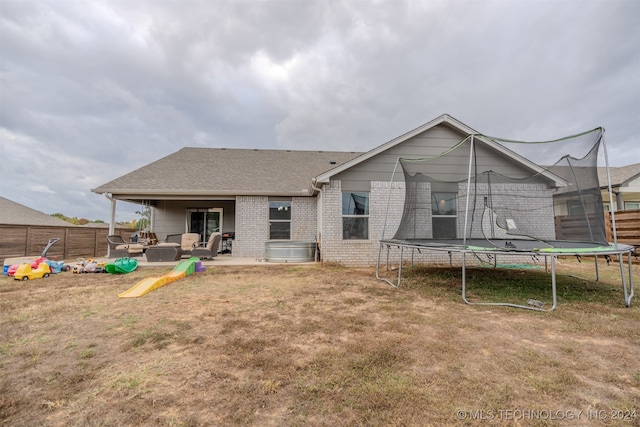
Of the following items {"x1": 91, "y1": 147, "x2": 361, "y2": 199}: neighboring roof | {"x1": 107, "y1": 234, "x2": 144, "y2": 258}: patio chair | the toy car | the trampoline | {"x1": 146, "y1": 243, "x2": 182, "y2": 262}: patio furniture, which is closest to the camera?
the trampoline

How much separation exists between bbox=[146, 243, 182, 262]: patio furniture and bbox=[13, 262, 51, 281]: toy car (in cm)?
254

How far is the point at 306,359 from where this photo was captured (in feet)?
7.94

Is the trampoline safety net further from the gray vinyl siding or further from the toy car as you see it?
the toy car

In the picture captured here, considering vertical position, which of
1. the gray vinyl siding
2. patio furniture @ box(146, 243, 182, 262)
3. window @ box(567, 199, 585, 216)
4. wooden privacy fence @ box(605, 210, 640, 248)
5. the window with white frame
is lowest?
patio furniture @ box(146, 243, 182, 262)

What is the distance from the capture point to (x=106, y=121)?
1583cm

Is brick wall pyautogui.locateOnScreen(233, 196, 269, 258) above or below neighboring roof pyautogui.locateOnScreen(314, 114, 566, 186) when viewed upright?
below

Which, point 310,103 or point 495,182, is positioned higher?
point 310,103

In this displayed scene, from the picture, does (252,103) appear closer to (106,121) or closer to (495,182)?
(106,121)

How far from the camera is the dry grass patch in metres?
1.75

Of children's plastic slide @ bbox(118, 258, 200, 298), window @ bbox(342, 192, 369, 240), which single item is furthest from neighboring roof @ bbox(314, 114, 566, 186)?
children's plastic slide @ bbox(118, 258, 200, 298)

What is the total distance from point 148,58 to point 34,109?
906 centimetres

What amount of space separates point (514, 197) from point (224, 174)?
9846mm

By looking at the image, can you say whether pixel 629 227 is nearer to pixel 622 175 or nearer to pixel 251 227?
pixel 622 175

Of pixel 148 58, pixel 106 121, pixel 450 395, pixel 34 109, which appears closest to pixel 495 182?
pixel 450 395
